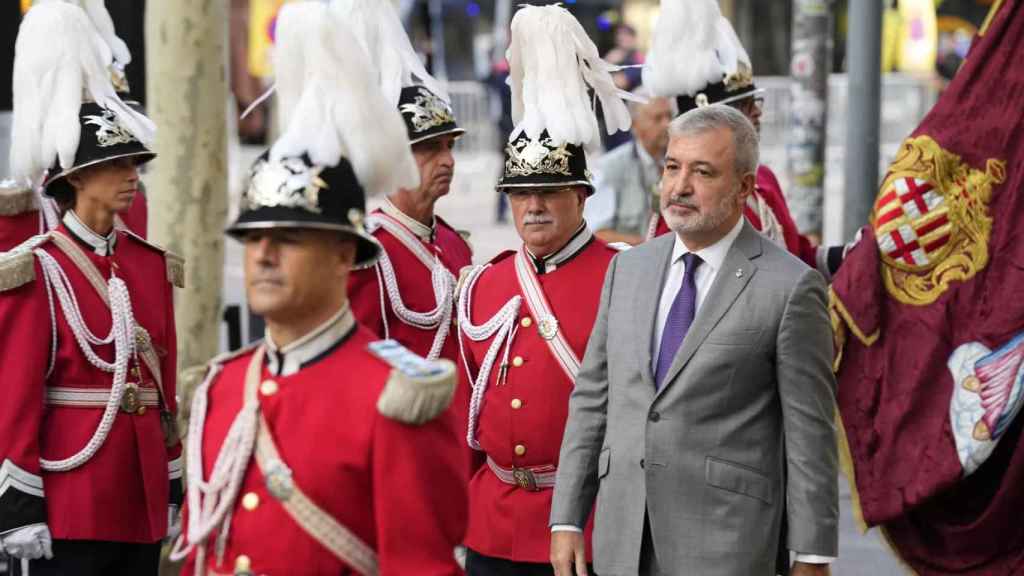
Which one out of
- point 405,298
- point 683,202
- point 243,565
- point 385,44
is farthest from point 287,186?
point 385,44

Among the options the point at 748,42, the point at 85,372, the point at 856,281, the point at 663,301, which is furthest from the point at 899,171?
the point at 748,42

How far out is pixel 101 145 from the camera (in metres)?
5.50

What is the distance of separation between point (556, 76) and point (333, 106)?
2103mm

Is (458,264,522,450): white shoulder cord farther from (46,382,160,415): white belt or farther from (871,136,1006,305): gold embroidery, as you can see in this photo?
(871,136,1006,305): gold embroidery

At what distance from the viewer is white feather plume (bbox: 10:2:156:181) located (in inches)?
221

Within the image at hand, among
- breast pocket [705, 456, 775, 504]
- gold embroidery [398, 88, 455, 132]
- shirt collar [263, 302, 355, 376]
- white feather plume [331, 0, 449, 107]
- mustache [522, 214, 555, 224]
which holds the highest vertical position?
white feather plume [331, 0, 449, 107]

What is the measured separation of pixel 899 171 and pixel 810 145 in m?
4.11

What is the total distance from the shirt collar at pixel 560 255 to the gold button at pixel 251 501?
2.11m

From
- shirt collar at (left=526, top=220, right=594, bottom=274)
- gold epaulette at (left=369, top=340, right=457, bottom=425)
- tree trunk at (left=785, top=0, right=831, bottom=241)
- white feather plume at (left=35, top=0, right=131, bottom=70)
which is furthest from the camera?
tree trunk at (left=785, top=0, right=831, bottom=241)

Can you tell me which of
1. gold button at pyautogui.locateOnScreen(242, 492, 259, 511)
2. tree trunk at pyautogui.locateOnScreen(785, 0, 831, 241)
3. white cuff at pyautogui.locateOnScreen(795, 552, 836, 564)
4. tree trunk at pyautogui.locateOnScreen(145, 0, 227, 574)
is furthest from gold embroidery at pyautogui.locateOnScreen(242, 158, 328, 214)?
tree trunk at pyautogui.locateOnScreen(785, 0, 831, 241)

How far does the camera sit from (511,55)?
627 centimetres

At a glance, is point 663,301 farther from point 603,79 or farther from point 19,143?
point 19,143

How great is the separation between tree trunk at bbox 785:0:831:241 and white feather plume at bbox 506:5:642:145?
482 centimetres

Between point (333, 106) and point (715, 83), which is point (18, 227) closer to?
point (333, 106)
